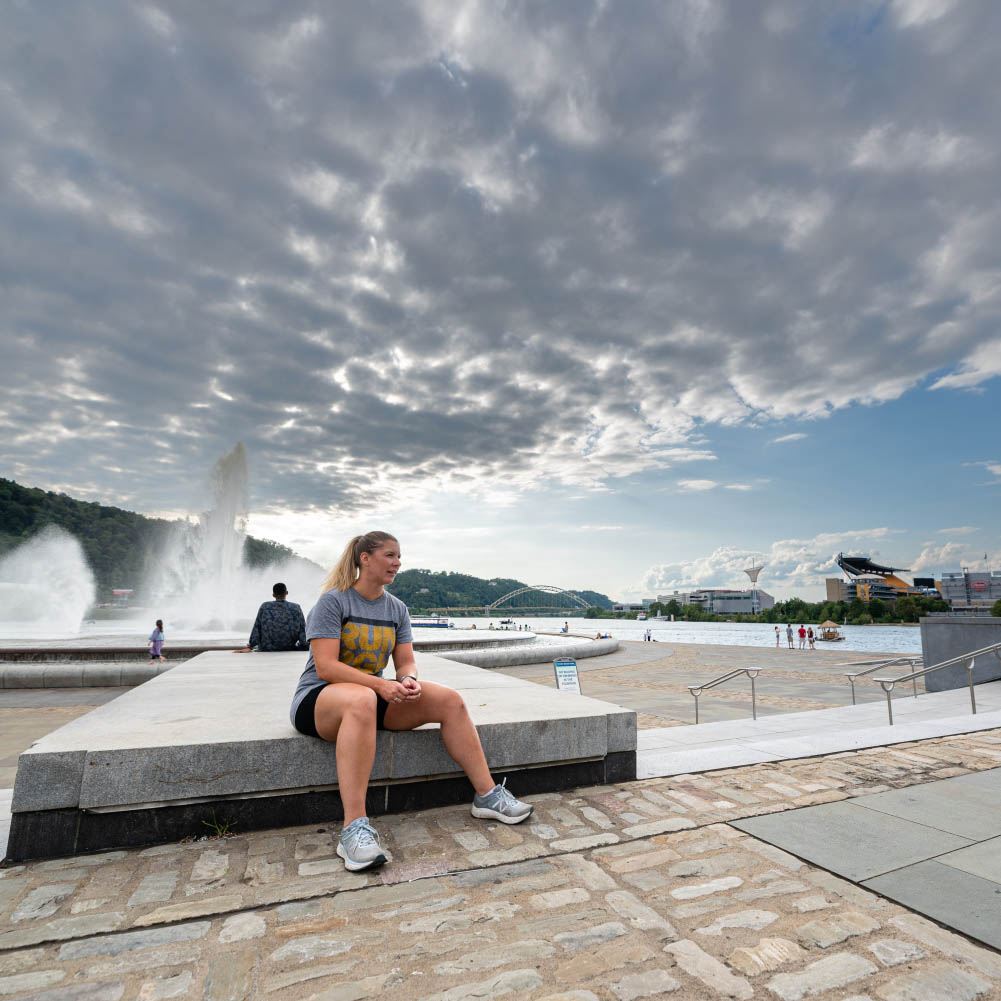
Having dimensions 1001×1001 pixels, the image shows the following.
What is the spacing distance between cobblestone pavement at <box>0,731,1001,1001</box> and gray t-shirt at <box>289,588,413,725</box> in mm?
910

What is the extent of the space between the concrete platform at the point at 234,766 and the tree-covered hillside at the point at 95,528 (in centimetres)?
6124

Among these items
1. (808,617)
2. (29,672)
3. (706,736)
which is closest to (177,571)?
(29,672)

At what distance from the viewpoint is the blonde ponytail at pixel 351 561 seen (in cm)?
393

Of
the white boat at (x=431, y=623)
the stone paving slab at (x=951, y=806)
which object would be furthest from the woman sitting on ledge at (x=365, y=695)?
the white boat at (x=431, y=623)

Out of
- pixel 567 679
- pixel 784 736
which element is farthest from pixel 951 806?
pixel 567 679

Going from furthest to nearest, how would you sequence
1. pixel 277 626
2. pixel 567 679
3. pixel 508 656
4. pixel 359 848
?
pixel 508 656 → pixel 277 626 → pixel 567 679 → pixel 359 848

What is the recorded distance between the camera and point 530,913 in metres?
2.66

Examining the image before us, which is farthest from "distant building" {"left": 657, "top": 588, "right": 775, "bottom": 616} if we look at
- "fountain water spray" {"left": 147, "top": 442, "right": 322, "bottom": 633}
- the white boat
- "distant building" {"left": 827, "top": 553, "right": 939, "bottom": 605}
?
"fountain water spray" {"left": 147, "top": 442, "right": 322, "bottom": 633}

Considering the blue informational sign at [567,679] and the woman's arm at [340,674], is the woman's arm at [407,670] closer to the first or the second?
the woman's arm at [340,674]

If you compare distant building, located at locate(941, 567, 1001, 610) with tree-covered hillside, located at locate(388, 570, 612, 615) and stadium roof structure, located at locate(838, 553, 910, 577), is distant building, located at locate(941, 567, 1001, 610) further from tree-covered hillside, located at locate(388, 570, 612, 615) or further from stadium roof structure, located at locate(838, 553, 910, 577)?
tree-covered hillside, located at locate(388, 570, 612, 615)

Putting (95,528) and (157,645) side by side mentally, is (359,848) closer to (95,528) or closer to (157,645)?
(157,645)

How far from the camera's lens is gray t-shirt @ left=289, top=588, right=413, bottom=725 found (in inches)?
147

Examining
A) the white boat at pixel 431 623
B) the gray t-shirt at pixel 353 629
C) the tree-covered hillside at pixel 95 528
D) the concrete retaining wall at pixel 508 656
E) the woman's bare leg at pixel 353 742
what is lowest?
the white boat at pixel 431 623

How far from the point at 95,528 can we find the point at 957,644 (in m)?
81.1
